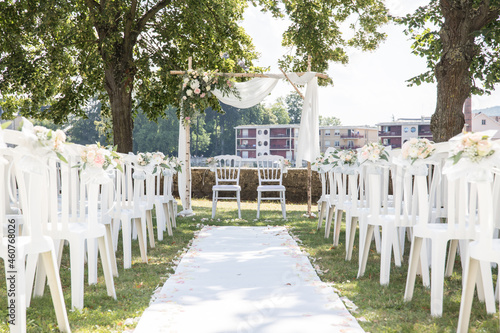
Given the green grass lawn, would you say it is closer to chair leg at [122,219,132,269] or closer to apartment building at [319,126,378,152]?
chair leg at [122,219,132,269]

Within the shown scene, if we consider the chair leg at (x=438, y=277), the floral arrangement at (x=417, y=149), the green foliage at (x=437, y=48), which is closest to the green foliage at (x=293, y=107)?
the green foliage at (x=437, y=48)

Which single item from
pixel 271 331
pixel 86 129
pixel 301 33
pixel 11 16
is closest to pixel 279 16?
pixel 301 33

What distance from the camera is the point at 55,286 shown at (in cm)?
232

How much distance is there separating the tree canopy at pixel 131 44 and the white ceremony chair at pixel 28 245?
6.57 m

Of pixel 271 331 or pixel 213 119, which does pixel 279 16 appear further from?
pixel 213 119

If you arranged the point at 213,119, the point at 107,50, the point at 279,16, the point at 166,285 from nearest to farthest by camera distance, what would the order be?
the point at 166,285 < the point at 107,50 < the point at 279,16 < the point at 213,119

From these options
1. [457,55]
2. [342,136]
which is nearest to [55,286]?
[457,55]

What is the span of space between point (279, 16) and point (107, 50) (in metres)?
4.24

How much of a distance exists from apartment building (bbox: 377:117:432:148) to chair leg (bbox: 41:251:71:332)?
58.1 m

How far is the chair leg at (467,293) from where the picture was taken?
7.47ft

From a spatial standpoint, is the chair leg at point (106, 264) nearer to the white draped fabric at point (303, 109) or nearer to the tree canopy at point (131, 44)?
the white draped fabric at point (303, 109)

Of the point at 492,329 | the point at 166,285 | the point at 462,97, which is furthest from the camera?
the point at 462,97

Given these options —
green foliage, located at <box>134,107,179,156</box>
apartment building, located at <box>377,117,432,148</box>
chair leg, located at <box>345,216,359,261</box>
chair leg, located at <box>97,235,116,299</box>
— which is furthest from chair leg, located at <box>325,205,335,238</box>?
apartment building, located at <box>377,117,432,148</box>

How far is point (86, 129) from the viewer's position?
164ft
